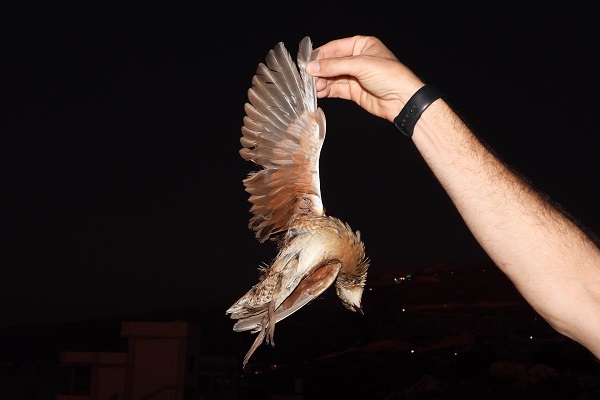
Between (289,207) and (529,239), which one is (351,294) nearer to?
(289,207)

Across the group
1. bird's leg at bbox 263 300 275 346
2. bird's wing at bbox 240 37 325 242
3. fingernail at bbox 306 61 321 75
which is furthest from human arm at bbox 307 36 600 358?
bird's wing at bbox 240 37 325 242

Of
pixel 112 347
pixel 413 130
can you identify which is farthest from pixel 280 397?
pixel 112 347

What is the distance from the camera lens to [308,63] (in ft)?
4.88

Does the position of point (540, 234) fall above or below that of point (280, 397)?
above

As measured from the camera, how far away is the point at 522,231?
3.55 feet

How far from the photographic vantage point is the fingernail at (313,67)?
1431 millimetres

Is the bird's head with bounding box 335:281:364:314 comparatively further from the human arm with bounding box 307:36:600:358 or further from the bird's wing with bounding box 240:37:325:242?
the human arm with bounding box 307:36:600:358

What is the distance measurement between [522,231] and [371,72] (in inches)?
17.3

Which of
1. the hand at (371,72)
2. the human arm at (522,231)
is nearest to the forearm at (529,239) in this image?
the human arm at (522,231)

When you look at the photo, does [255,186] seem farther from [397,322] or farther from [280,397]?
[397,322]

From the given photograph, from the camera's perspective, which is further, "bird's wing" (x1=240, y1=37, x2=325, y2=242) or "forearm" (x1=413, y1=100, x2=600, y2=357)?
"bird's wing" (x1=240, y1=37, x2=325, y2=242)

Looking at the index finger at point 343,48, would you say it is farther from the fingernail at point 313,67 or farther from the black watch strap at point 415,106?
the black watch strap at point 415,106

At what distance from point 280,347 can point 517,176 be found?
14.5 m

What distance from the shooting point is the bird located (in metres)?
1.42
